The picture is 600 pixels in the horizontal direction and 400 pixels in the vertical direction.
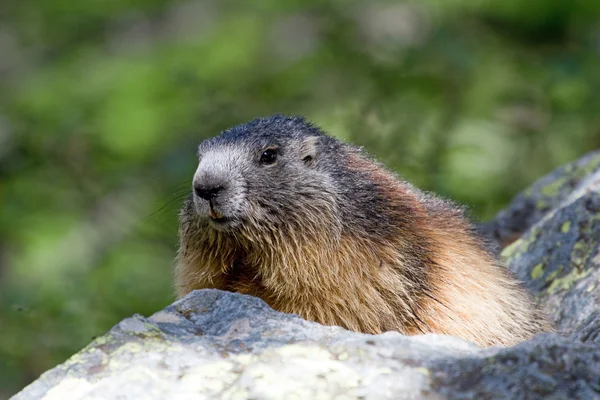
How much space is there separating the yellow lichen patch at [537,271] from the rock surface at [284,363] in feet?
9.99

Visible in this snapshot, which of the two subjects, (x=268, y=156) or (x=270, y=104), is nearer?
(x=268, y=156)

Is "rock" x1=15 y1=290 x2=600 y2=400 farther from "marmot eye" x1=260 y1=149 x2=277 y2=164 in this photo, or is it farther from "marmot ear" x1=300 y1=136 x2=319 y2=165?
"marmot ear" x1=300 y1=136 x2=319 y2=165

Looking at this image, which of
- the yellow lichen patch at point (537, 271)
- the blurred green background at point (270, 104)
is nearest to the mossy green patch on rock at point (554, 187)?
the yellow lichen patch at point (537, 271)

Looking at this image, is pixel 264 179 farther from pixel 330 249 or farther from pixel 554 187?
pixel 554 187

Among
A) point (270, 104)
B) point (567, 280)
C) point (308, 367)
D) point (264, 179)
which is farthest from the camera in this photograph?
point (270, 104)

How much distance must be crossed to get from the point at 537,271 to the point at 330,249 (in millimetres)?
2122

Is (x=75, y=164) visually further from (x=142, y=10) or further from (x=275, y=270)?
(x=275, y=270)

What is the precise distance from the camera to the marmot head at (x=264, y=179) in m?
4.66

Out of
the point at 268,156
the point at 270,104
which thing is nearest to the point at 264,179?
the point at 268,156

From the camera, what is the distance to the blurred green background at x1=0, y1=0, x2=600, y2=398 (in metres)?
9.88

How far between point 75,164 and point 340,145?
629cm

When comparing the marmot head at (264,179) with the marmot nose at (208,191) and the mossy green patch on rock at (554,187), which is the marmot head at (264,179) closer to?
the marmot nose at (208,191)

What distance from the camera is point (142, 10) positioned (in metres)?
12.8

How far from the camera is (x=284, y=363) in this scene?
296 centimetres
